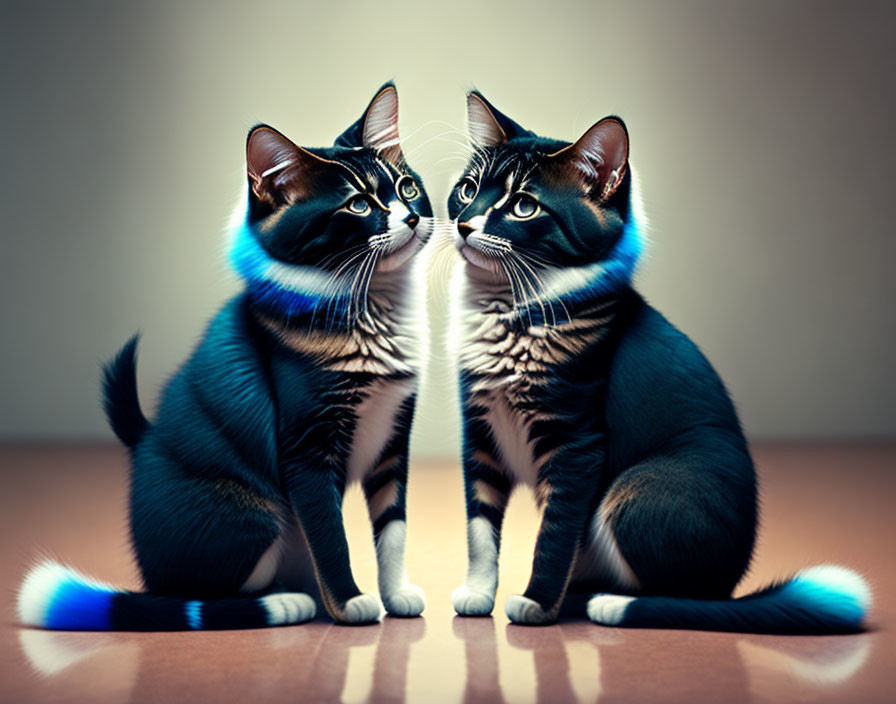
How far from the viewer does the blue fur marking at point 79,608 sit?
1.92 meters

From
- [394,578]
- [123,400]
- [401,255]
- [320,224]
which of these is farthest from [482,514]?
[123,400]

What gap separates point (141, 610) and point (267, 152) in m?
0.94

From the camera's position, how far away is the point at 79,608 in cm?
193

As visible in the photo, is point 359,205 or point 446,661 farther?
point 359,205

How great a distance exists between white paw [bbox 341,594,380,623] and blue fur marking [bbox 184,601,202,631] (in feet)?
0.91

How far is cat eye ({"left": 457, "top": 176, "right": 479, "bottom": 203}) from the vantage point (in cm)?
204

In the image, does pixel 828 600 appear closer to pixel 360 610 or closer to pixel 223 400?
pixel 360 610

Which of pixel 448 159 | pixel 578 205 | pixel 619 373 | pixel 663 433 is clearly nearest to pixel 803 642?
pixel 663 433

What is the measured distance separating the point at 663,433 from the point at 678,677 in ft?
1.60

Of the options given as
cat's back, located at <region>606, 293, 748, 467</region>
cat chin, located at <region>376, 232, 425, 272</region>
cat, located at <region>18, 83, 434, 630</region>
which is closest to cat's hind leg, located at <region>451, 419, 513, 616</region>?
cat, located at <region>18, 83, 434, 630</region>

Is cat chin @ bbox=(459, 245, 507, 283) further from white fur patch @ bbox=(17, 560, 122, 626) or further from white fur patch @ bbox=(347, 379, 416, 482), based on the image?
white fur patch @ bbox=(17, 560, 122, 626)

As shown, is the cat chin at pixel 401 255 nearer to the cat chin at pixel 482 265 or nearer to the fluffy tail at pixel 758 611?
the cat chin at pixel 482 265

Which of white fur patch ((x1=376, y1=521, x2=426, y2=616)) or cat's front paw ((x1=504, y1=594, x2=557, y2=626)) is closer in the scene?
cat's front paw ((x1=504, y1=594, x2=557, y2=626))

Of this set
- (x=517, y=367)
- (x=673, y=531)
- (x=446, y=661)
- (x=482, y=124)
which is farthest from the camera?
(x=482, y=124)
